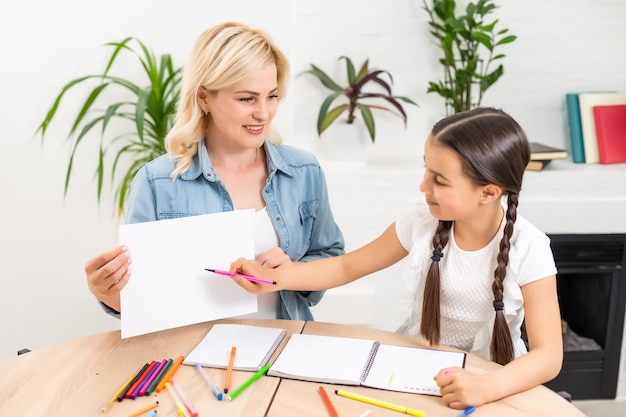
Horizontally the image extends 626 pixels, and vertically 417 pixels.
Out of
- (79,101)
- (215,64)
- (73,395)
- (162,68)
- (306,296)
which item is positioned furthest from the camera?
(79,101)

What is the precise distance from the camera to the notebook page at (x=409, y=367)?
4.25 ft

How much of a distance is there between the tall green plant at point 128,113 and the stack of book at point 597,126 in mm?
1613

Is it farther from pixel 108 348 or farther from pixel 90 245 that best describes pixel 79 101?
pixel 108 348

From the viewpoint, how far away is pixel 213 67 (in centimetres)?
169

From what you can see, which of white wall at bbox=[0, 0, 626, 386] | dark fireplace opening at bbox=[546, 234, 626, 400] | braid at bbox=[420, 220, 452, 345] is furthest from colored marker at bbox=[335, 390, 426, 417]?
dark fireplace opening at bbox=[546, 234, 626, 400]

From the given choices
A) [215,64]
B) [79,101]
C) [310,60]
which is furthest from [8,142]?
[215,64]

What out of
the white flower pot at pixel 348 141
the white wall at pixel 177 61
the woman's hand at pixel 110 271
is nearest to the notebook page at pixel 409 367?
the woman's hand at pixel 110 271

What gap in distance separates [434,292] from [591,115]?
5.47 feet

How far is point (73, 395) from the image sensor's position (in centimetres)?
127

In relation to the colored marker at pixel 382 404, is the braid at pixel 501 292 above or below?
above

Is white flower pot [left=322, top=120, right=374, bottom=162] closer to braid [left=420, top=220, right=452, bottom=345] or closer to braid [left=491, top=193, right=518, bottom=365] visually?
braid [left=420, top=220, right=452, bottom=345]

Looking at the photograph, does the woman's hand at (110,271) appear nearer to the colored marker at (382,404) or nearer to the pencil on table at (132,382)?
the pencil on table at (132,382)

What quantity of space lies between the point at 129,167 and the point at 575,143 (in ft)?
5.95

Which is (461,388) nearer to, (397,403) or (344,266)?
(397,403)
